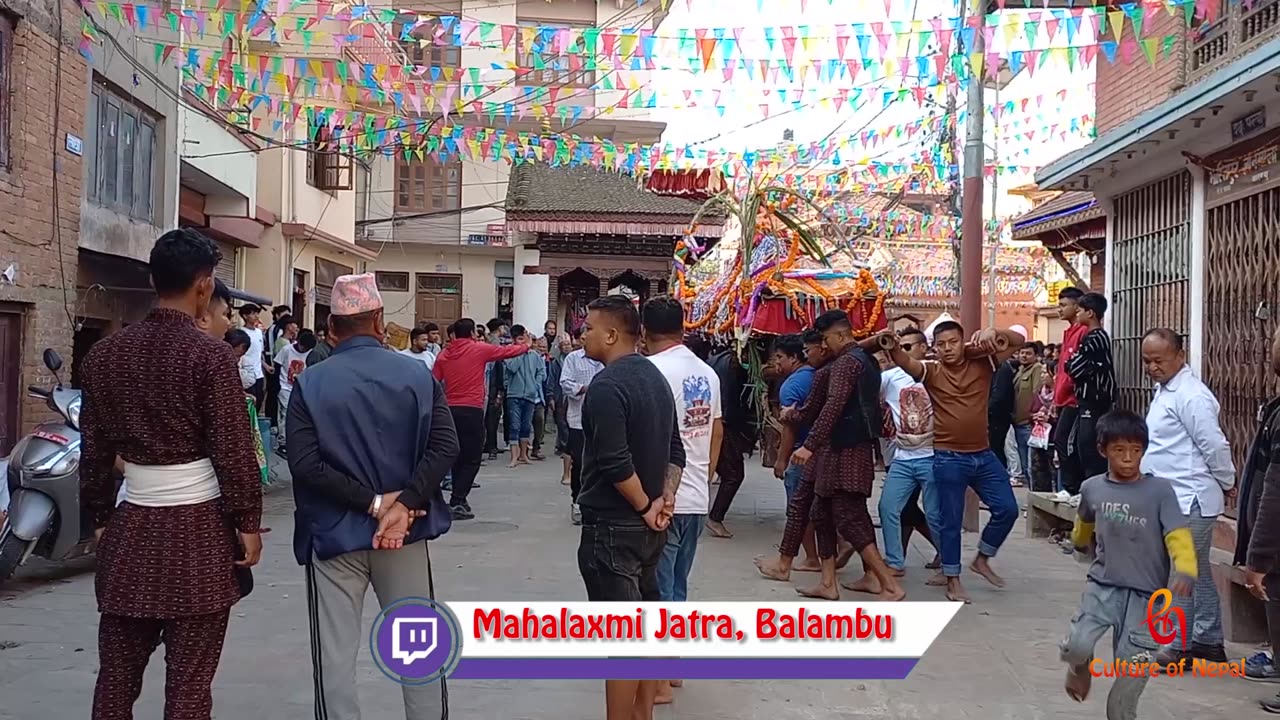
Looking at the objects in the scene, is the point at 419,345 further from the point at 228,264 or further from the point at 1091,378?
the point at 1091,378

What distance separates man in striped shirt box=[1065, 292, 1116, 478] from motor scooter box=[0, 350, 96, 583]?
7.15 meters

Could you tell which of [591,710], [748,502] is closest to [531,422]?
[748,502]

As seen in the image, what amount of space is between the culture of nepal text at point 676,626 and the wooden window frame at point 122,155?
25.7 ft

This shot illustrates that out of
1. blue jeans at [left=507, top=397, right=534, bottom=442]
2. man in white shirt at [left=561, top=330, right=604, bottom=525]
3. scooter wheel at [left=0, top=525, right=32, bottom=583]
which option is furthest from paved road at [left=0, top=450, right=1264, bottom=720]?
blue jeans at [left=507, top=397, right=534, bottom=442]

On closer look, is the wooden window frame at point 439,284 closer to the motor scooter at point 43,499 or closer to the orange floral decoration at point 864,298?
the orange floral decoration at point 864,298

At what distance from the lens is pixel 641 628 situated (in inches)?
177

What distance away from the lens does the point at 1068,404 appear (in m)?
9.06

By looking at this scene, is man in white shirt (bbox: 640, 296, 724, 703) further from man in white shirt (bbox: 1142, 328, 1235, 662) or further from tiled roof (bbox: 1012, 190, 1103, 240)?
tiled roof (bbox: 1012, 190, 1103, 240)

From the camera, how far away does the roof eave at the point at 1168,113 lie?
6.12 metres

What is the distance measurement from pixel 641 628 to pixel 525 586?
3.09 meters

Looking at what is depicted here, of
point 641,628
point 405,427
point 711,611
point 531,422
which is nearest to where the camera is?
point 405,427

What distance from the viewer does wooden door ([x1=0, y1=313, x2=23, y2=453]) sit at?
931 cm

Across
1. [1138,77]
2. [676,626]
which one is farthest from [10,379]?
[1138,77]

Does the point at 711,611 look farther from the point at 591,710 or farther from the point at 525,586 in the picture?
the point at 525,586
